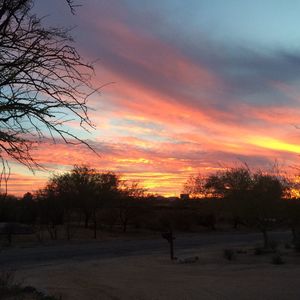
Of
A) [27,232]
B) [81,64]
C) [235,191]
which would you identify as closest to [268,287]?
[81,64]

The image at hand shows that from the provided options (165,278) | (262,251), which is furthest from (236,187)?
(165,278)

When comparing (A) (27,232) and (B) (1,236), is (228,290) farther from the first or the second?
(A) (27,232)

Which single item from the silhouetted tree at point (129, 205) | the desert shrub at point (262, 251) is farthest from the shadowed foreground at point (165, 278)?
the silhouetted tree at point (129, 205)

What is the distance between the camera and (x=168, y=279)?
19.4 m

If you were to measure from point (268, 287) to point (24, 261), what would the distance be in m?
15.5

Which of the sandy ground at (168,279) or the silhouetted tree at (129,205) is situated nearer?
the sandy ground at (168,279)

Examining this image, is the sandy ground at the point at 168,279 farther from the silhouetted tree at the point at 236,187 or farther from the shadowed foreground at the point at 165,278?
the silhouetted tree at the point at 236,187

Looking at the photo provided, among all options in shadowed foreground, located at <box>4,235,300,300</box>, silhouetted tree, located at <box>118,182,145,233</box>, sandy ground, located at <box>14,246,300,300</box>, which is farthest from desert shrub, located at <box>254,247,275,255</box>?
silhouetted tree, located at <box>118,182,145,233</box>

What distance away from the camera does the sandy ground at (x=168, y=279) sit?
15039 millimetres

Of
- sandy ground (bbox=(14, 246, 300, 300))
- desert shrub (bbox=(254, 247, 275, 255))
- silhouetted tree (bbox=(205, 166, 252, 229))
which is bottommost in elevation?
sandy ground (bbox=(14, 246, 300, 300))

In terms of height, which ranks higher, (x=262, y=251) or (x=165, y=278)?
(x=262, y=251)

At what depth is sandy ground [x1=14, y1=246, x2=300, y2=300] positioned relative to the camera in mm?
15039

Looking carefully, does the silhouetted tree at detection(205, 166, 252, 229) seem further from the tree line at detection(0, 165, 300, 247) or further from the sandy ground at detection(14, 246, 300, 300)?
the sandy ground at detection(14, 246, 300, 300)

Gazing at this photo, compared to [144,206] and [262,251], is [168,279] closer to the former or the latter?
[262,251]
